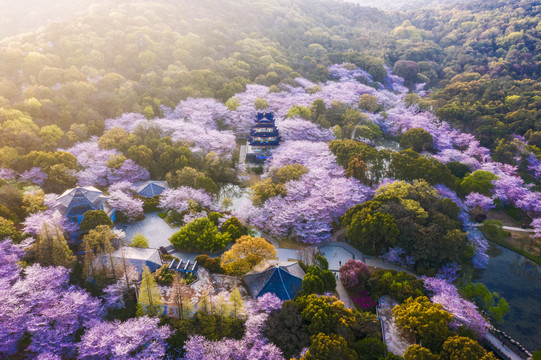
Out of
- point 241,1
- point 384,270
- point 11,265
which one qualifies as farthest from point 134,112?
point 241,1

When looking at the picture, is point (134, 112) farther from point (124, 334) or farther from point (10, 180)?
point (124, 334)

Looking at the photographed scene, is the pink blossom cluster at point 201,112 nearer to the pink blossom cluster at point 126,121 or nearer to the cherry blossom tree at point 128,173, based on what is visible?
the pink blossom cluster at point 126,121

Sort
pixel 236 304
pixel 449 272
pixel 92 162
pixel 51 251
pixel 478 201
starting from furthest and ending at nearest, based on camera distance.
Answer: pixel 92 162 < pixel 478 201 < pixel 449 272 < pixel 51 251 < pixel 236 304

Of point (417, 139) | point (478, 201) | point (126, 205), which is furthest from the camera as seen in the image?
point (417, 139)

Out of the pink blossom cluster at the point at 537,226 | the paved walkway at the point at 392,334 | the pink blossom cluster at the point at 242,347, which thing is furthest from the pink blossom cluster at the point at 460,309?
the pink blossom cluster at the point at 537,226

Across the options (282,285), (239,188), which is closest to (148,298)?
(282,285)

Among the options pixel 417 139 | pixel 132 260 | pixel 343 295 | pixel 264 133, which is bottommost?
pixel 132 260

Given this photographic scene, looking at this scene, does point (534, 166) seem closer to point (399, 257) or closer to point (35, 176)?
point (399, 257)
